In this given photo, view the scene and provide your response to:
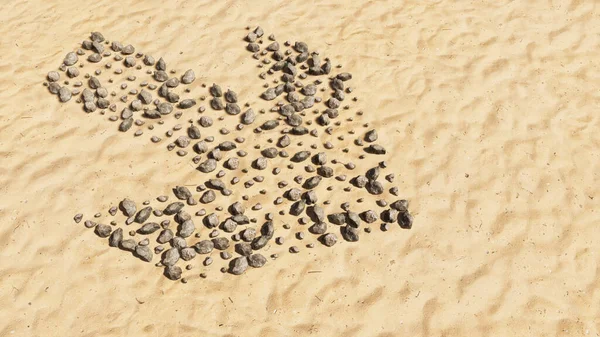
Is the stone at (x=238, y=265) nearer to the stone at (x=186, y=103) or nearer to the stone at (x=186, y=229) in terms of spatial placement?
the stone at (x=186, y=229)

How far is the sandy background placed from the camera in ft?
15.2

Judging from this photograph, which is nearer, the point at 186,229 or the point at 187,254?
the point at 187,254

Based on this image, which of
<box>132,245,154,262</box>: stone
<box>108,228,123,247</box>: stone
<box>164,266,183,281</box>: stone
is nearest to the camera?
<box>164,266,183,281</box>: stone

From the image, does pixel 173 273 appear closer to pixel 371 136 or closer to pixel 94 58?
pixel 371 136

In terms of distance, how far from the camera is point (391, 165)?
18.7 feet

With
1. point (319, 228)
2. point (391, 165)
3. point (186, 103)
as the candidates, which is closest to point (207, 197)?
point (319, 228)

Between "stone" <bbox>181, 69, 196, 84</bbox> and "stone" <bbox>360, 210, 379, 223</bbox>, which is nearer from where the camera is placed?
"stone" <bbox>360, 210, 379, 223</bbox>

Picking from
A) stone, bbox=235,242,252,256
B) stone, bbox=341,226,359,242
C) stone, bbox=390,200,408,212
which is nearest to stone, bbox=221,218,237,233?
stone, bbox=235,242,252,256

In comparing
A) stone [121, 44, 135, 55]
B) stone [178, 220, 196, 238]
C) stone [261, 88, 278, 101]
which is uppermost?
stone [121, 44, 135, 55]

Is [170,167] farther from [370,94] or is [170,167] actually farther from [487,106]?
[487,106]

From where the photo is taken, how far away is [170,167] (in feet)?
18.5

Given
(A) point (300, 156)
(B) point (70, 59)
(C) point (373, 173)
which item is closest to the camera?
(C) point (373, 173)

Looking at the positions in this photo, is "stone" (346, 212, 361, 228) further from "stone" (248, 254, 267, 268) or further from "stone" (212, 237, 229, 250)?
"stone" (212, 237, 229, 250)

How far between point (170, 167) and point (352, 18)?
11.6ft
